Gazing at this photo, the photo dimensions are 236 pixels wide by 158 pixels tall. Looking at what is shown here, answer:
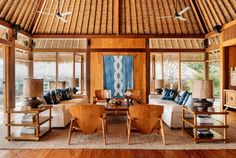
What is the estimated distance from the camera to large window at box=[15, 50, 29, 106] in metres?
8.46

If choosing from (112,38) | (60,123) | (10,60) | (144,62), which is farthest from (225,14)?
(10,60)

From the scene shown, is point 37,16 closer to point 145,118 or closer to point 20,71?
point 20,71

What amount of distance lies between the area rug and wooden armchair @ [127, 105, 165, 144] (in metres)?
0.23

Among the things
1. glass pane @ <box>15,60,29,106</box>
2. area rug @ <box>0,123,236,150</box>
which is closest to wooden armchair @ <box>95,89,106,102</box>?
area rug @ <box>0,123,236,150</box>

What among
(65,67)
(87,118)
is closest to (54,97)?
(87,118)

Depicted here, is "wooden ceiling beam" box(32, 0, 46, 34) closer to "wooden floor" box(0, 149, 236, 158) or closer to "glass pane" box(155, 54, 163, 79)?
"glass pane" box(155, 54, 163, 79)

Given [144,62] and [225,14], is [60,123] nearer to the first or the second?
[144,62]

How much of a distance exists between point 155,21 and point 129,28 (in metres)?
1.08

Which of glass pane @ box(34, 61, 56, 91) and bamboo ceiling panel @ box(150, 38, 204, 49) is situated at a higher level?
bamboo ceiling panel @ box(150, 38, 204, 49)

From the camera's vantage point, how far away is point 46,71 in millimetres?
9820

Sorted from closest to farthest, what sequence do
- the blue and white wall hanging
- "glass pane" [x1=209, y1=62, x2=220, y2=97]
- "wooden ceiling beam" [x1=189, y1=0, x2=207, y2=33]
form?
1. "wooden ceiling beam" [x1=189, y1=0, x2=207, y2=33]
2. "glass pane" [x1=209, y1=62, x2=220, y2=97]
3. the blue and white wall hanging

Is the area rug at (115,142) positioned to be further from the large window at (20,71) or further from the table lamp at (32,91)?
the large window at (20,71)

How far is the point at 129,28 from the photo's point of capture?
958 cm

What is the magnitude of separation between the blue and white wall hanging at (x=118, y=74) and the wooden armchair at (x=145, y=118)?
5467 millimetres
